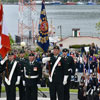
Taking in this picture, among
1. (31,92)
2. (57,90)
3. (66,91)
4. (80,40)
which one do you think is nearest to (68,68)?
(66,91)

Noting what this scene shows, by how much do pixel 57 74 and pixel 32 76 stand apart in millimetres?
823

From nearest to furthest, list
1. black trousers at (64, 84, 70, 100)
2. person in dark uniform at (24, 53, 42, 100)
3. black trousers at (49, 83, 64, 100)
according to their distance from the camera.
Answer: black trousers at (49, 83, 64, 100) < person in dark uniform at (24, 53, 42, 100) < black trousers at (64, 84, 70, 100)

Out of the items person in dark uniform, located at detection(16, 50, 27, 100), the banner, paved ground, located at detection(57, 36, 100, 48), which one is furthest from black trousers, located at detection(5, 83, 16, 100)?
paved ground, located at detection(57, 36, 100, 48)

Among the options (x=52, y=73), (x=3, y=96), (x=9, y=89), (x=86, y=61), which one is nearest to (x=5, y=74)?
(x=9, y=89)

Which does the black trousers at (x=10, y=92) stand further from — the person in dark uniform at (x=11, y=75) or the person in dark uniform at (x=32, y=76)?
the person in dark uniform at (x=32, y=76)

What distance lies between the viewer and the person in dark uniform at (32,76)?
552 inches

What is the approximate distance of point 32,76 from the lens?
14148mm

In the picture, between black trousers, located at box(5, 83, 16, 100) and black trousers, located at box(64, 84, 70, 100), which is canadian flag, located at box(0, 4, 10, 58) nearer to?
black trousers, located at box(5, 83, 16, 100)

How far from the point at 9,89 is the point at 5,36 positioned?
1736 millimetres

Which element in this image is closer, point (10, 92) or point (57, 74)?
point (57, 74)

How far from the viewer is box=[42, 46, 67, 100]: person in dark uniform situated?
44.5 ft

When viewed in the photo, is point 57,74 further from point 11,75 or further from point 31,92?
point 11,75

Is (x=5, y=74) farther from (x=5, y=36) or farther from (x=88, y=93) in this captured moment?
(x=88, y=93)

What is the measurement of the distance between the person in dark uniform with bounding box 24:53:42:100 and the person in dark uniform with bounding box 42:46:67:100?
1.69 feet
